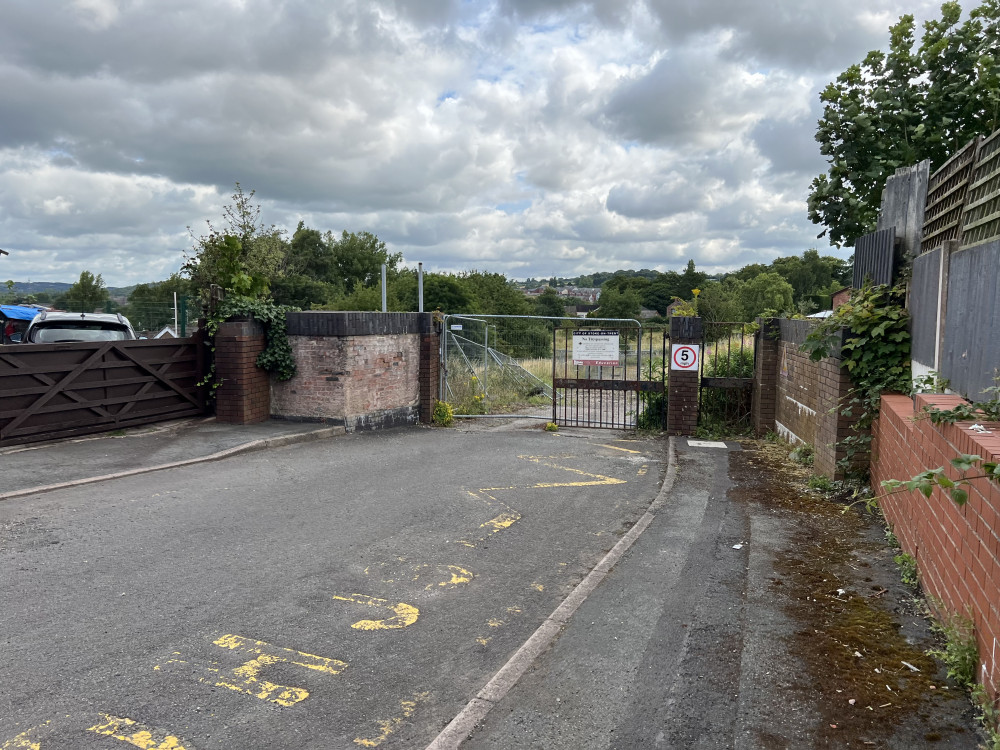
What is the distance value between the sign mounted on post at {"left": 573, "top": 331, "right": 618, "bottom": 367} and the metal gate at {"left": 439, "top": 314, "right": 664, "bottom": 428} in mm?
184

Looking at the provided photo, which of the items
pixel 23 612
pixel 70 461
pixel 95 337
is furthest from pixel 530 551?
pixel 95 337

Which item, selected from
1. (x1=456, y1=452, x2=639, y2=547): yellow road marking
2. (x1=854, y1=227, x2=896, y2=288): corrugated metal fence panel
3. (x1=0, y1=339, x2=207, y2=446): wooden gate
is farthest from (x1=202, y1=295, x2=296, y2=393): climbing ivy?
(x1=854, y1=227, x2=896, y2=288): corrugated metal fence panel

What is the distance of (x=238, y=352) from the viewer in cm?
1221

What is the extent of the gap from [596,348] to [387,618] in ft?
31.6

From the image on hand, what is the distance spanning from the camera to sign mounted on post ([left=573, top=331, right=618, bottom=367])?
1358 centimetres

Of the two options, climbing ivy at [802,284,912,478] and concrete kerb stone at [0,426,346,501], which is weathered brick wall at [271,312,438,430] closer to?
concrete kerb stone at [0,426,346,501]

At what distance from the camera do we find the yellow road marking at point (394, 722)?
3.22m

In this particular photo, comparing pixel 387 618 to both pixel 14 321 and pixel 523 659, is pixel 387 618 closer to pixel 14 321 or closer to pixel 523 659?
pixel 523 659

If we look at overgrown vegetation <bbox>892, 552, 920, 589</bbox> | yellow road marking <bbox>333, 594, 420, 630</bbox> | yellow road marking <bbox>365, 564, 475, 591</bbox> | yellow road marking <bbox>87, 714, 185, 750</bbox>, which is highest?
overgrown vegetation <bbox>892, 552, 920, 589</bbox>

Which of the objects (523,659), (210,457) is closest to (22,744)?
(523,659)

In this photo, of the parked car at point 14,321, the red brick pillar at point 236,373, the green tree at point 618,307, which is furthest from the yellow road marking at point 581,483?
the green tree at point 618,307

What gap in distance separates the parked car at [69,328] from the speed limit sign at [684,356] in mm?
10023

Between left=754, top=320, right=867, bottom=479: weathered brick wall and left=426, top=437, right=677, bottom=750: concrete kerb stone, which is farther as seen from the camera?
left=754, top=320, right=867, bottom=479: weathered brick wall

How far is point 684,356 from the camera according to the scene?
42.0 ft
